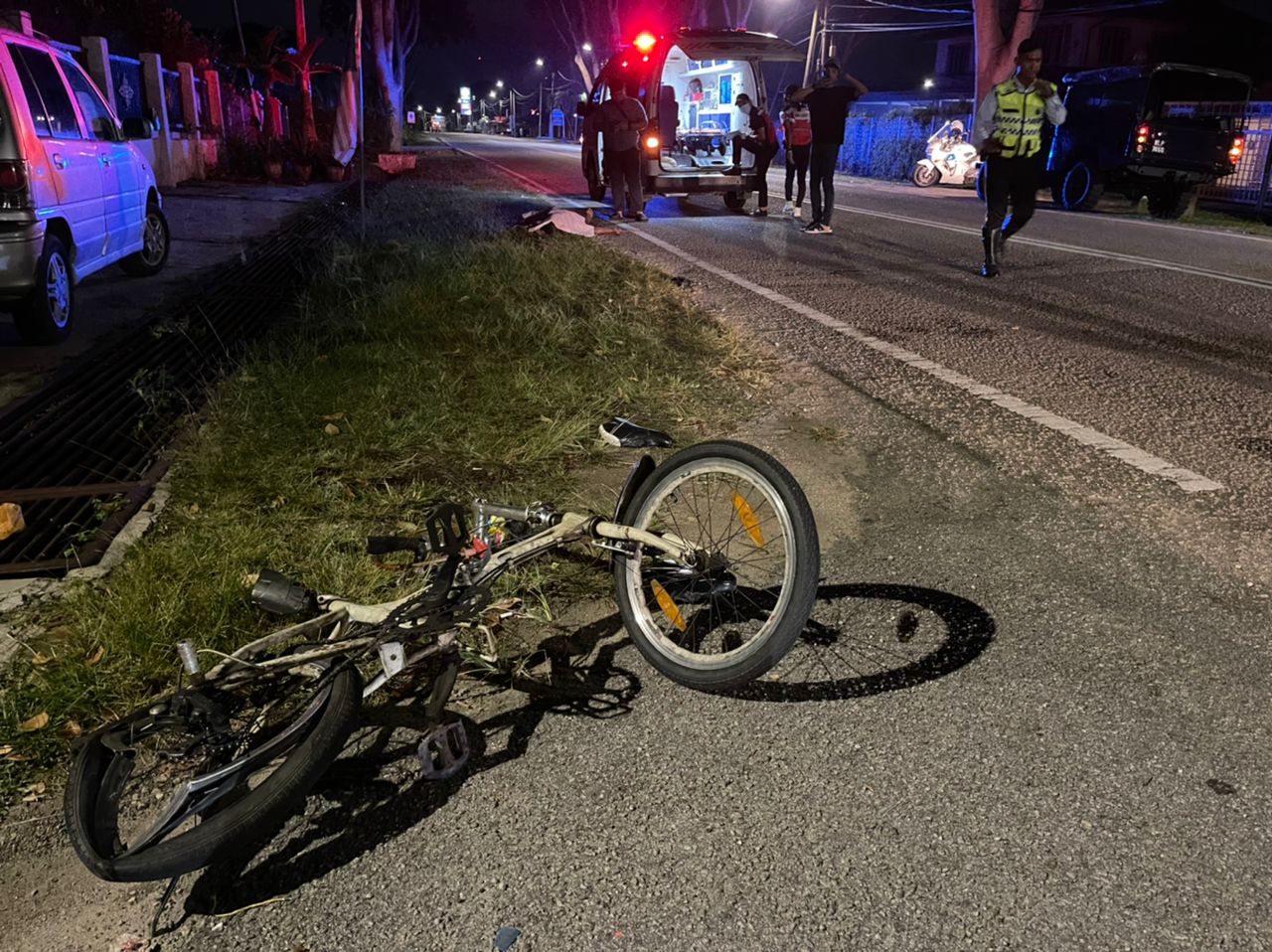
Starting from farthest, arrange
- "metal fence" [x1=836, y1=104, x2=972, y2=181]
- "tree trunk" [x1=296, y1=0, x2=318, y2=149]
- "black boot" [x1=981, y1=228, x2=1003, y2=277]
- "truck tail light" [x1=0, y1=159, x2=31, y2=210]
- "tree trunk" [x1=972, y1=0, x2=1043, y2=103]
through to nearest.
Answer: "metal fence" [x1=836, y1=104, x2=972, y2=181], "tree trunk" [x1=972, y1=0, x2=1043, y2=103], "tree trunk" [x1=296, y1=0, x2=318, y2=149], "black boot" [x1=981, y1=228, x2=1003, y2=277], "truck tail light" [x1=0, y1=159, x2=31, y2=210]

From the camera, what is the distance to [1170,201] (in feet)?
56.6

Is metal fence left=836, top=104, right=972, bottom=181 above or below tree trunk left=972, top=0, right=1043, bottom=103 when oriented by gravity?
below

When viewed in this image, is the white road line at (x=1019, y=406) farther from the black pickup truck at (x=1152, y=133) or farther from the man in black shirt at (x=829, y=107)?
the black pickup truck at (x=1152, y=133)

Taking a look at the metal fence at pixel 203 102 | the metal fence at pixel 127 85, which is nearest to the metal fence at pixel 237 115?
the metal fence at pixel 203 102

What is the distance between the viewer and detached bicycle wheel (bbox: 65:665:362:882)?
6.43ft

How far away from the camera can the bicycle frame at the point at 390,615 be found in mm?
2361

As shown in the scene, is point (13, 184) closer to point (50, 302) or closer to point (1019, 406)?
point (50, 302)

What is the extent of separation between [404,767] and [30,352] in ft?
18.3

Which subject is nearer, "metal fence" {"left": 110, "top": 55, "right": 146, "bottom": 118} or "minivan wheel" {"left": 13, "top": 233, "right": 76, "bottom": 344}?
"minivan wheel" {"left": 13, "top": 233, "right": 76, "bottom": 344}

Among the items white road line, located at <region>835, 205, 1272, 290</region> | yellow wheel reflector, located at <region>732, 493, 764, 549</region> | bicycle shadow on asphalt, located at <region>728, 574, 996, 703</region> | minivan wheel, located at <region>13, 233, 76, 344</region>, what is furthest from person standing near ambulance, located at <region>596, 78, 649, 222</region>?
yellow wheel reflector, located at <region>732, 493, 764, 549</region>

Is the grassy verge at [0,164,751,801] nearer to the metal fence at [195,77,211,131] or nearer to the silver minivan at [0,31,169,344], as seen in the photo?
the silver minivan at [0,31,169,344]

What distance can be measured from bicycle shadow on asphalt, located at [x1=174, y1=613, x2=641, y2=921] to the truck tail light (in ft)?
17.4

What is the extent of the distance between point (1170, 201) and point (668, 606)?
1803 cm

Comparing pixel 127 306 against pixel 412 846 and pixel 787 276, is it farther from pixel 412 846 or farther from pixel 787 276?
pixel 412 846
